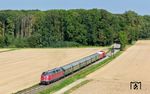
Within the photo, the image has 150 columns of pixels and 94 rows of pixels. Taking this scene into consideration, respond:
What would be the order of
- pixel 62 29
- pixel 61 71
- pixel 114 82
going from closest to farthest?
pixel 114 82
pixel 61 71
pixel 62 29

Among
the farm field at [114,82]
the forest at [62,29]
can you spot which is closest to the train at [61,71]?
the farm field at [114,82]

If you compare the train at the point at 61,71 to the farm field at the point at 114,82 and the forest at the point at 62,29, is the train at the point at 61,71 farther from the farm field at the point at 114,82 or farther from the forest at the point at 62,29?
the forest at the point at 62,29

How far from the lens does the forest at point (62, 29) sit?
140m

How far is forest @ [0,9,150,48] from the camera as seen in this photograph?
140 meters

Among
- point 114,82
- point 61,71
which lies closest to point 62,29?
point 61,71

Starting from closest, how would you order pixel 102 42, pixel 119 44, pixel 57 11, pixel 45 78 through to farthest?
1. pixel 45 78
2. pixel 119 44
3. pixel 102 42
4. pixel 57 11

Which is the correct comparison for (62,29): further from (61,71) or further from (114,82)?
(114,82)

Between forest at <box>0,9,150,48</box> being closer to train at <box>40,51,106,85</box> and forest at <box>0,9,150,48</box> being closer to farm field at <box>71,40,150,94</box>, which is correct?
train at <box>40,51,106,85</box>

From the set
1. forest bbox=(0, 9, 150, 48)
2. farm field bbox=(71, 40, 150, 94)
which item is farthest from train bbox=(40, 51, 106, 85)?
forest bbox=(0, 9, 150, 48)

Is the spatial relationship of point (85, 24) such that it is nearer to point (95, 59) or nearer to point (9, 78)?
point (95, 59)

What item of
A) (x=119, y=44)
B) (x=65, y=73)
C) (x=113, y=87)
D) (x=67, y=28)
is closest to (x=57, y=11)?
(x=67, y=28)

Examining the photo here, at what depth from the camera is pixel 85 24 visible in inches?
6083

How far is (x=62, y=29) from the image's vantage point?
150 meters

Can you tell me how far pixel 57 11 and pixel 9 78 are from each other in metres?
108
